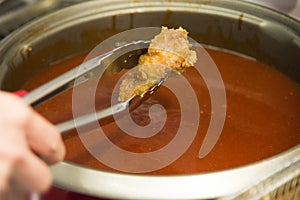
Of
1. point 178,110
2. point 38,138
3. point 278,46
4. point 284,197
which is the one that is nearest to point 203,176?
point 284,197

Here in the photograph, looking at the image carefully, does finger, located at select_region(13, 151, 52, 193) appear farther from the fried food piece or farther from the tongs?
the fried food piece

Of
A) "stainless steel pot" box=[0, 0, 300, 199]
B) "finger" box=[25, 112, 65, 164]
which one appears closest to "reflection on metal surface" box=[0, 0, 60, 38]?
"stainless steel pot" box=[0, 0, 300, 199]

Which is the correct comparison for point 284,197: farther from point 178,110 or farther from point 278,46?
point 278,46

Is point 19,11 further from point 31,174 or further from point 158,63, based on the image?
point 31,174

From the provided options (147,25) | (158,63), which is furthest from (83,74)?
(147,25)

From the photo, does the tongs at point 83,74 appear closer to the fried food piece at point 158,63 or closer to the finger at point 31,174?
the fried food piece at point 158,63

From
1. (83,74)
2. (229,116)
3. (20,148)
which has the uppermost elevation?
(20,148)
